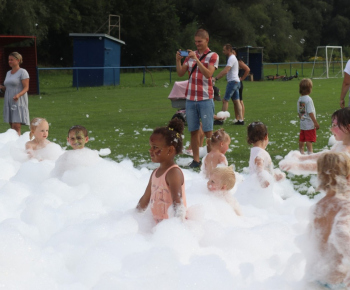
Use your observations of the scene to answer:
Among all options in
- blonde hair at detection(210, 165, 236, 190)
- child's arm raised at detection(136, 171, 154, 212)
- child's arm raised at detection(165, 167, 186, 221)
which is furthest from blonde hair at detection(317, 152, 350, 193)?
blonde hair at detection(210, 165, 236, 190)

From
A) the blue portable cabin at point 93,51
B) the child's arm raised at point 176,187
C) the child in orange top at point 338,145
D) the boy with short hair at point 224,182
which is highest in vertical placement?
the child in orange top at point 338,145

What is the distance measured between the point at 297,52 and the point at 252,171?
56439 millimetres

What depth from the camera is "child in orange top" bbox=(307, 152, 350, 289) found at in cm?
338

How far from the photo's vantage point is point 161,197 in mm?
4500

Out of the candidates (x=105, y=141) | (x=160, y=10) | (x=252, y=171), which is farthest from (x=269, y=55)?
(x=252, y=171)

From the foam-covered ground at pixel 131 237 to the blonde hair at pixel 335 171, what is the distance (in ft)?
1.72

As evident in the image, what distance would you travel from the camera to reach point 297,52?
60188 mm

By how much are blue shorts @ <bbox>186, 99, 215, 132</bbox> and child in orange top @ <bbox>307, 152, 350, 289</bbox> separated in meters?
4.59

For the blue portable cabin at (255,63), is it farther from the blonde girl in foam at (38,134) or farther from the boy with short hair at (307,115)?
the blonde girl in foam at (38,134)

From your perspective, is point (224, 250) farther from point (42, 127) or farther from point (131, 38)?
point (131, 38)

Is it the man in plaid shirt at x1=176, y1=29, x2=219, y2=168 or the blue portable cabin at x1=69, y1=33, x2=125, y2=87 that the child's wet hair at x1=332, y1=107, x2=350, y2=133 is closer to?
the man in plaid shirt at x1=176, y1=29, x2=219, y2=168

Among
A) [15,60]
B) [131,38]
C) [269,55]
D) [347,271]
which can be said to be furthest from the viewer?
[269,55]

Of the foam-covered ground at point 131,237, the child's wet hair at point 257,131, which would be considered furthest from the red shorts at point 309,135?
the child's wet hair at point 257,131

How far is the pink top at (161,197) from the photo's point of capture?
14.6 feet
